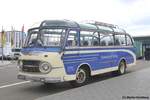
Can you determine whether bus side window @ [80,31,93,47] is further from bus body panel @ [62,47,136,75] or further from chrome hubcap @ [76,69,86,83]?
chrome hubcap @ [76,69,86,83]

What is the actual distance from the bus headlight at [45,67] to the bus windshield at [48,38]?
0.83 metres

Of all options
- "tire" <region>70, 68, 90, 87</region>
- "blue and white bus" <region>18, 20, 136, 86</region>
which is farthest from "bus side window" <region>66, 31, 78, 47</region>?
"tire" <region>70, 68, 90, 87</region>

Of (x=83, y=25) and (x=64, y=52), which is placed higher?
(x=83, y=25)

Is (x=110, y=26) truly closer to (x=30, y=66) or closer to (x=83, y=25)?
(x=83, y=25)

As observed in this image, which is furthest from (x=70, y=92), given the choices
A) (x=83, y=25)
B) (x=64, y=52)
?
(x=83, y=25)

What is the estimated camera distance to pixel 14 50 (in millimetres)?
48750

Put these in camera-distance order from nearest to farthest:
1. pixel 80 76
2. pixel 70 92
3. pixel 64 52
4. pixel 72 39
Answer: pixel 70 92 → pixel 64 52 → pixel 72 39 → pixel 80 76

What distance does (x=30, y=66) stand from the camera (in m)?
11.6

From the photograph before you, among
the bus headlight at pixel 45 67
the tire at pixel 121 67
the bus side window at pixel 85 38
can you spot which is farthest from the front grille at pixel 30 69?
the tire at pixel 121 67

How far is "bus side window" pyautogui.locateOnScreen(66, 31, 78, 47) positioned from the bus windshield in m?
0.30

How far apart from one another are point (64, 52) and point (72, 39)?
83 cm

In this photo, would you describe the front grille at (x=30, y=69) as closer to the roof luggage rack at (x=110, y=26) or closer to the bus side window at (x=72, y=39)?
the bus side window at (x=72, y=39)

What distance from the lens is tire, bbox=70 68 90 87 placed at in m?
12.4

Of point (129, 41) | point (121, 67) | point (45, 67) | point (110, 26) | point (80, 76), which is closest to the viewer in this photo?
point (45, 67)
